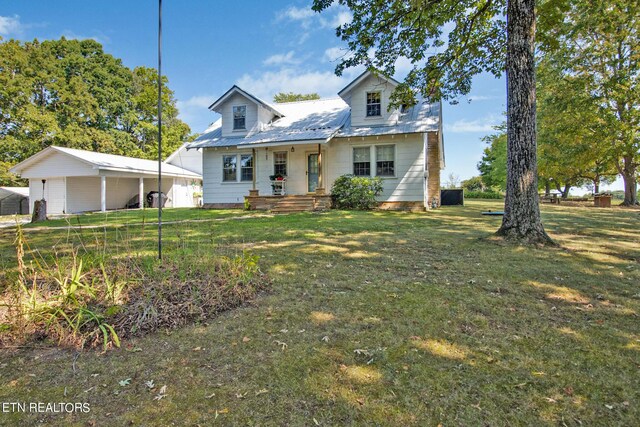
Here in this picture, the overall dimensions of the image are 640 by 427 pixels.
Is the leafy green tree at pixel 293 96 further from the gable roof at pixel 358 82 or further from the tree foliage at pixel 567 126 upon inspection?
the gable roof at pixel 358 82

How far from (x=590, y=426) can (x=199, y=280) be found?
10.5 feet

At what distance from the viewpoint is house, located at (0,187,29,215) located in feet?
66.9

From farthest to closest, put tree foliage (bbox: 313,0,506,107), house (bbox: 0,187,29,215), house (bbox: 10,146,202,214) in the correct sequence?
house (bbox: 0,187,29,215), house (bbox: 10,146,202,214), tree foliage (bbox: 313,0,506,107)

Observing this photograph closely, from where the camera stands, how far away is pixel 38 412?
5.81 ft

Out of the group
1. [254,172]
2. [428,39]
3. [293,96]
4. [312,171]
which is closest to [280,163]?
[254,172]

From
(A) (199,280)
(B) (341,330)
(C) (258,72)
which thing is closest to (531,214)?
(B) (341,330)

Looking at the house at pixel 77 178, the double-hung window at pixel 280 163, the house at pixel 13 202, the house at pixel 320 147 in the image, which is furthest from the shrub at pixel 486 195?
the house at pixel 13 202

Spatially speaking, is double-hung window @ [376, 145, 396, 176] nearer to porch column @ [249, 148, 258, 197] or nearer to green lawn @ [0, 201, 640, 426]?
porch column @ [249, 148, 258, 197]

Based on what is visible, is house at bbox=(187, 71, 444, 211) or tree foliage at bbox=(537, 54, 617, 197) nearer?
house at bbox=(187, 71, 444, 211)

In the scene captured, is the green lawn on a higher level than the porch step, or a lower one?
lower

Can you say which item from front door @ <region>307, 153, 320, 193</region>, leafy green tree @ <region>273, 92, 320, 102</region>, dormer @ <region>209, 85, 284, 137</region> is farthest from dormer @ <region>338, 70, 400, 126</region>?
leafy green tree @ <region>273, 92, 320, 102</region>

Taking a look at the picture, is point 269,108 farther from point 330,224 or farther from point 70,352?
point 70,352

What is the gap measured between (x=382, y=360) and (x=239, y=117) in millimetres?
15943

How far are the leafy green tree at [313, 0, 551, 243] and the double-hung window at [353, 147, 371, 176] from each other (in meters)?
4.11
